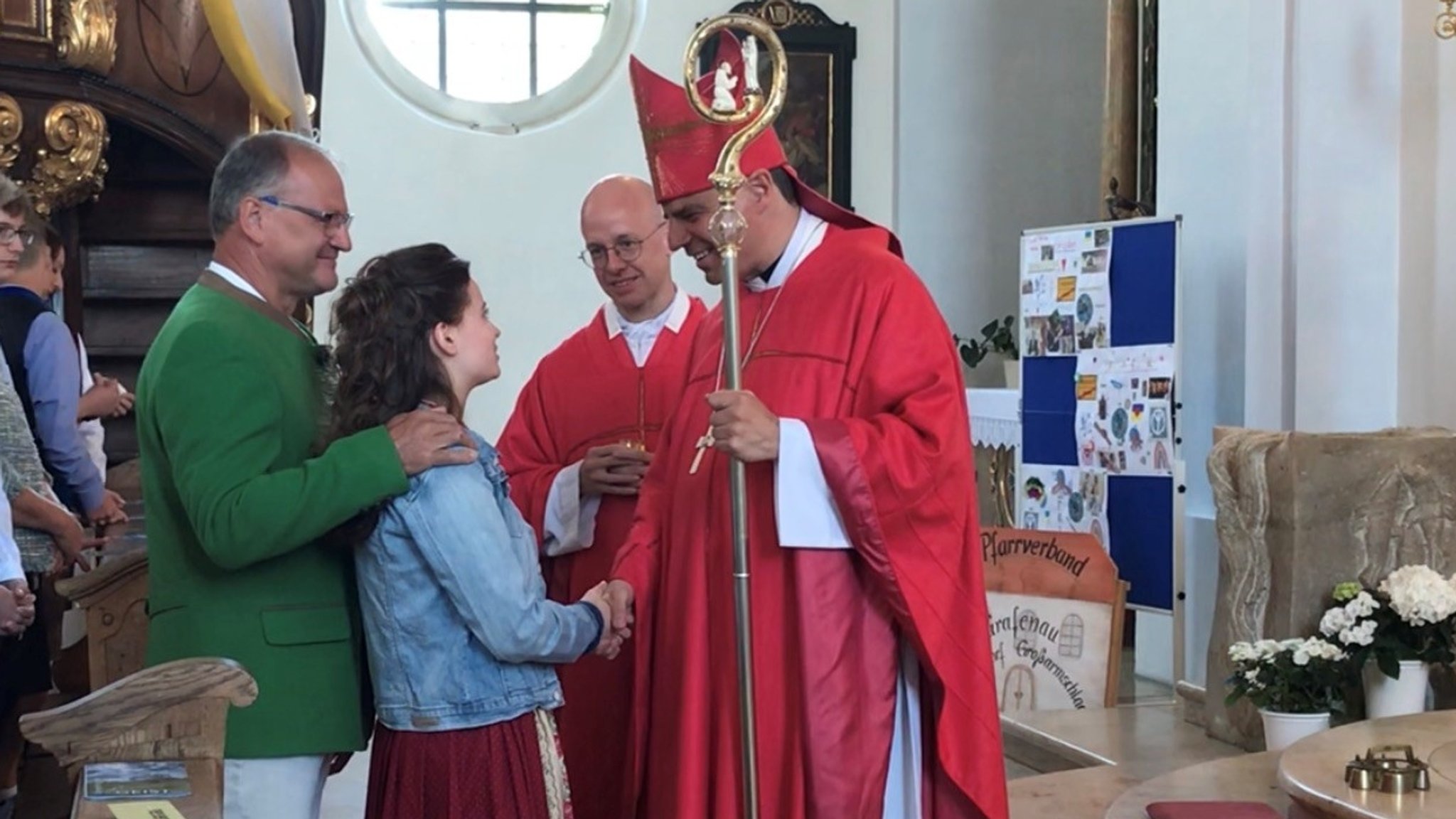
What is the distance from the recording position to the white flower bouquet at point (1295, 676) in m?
4.40

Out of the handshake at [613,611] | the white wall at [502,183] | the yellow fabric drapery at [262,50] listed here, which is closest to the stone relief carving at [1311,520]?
the handshake at [613,611]

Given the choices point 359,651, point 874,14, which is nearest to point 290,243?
point 359,651

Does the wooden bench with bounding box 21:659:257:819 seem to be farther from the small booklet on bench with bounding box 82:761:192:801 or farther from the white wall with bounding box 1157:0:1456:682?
the white wall with bounding box 1157:0:1456:682

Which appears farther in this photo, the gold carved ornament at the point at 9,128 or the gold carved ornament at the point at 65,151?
the gold carved ornament at the point at 65,151

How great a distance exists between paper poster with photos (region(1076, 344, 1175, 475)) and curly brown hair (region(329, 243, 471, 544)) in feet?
13.0

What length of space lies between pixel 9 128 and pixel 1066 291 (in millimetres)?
4490

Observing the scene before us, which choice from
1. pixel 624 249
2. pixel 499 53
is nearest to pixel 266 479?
pixel 624 249

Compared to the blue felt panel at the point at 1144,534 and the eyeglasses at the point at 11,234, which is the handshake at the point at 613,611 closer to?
the eyeglasses at the point at 11,234

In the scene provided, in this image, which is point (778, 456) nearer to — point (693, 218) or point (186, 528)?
point (693, 218)

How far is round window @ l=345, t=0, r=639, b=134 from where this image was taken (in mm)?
9438

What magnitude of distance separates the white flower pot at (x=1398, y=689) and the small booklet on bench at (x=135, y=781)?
3.26 metres

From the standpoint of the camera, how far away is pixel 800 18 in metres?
9.62

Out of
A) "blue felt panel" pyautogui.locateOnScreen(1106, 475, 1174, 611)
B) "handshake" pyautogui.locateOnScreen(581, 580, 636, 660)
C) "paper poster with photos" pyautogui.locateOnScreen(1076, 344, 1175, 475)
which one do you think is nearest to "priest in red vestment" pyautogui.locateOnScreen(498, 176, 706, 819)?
"handshake" pyautogui.locateOnScreen(581, 580, 636, 660)

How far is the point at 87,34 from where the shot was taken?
25.6 feet
